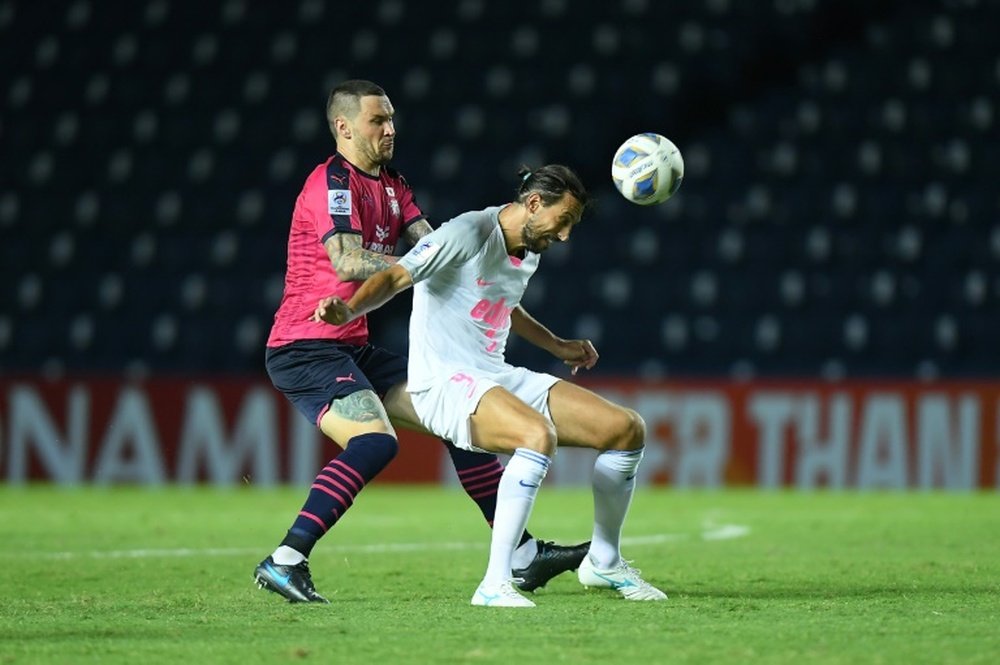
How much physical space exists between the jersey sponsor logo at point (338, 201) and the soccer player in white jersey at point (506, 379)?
1.26 feet

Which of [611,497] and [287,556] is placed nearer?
[287,556]

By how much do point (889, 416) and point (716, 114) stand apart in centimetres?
501

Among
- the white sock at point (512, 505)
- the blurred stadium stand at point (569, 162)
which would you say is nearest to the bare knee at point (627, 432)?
the white sock at point (512, 505)

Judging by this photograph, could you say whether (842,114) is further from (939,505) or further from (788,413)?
(939,505)

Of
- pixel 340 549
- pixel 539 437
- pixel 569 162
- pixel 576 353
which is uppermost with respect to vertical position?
pixel 569 162

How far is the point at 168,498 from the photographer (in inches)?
500

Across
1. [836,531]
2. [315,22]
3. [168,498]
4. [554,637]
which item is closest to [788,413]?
[836,531]

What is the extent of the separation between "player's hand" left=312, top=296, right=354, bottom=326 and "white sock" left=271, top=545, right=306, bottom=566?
84 centimetres

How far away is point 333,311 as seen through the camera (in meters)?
5.58

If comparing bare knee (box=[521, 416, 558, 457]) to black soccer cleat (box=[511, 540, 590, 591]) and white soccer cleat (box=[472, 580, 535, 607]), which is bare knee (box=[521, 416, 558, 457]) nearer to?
white soccer cleat (box=[472, 580, 535, 607])

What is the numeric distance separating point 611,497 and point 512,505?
21.4 inches

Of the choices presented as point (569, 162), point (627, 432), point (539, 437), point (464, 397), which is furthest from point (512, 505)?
point (569, 162)

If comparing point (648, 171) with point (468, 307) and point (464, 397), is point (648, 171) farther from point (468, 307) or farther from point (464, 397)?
point (464, 397)

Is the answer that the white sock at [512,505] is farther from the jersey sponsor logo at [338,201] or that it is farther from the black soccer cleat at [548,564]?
the jersey sponsor logo at [338,201]
